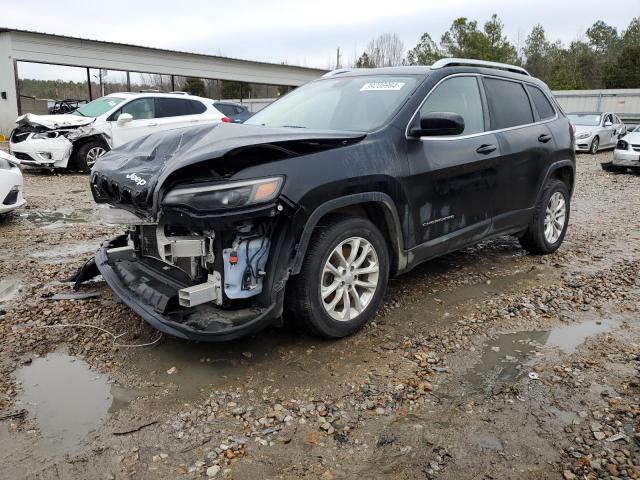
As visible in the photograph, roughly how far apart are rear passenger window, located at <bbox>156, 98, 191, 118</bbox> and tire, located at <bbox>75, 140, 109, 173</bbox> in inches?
56.9

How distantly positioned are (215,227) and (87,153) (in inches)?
371

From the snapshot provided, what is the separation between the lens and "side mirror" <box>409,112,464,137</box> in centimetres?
375

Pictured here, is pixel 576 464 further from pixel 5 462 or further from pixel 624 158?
pixel 624 158

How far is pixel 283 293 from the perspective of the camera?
320 centimetres

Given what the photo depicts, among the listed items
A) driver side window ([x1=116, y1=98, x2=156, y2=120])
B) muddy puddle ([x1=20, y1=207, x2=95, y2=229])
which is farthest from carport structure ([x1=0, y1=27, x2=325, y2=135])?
muddy puddle ([x1=20, y1=207, x2=95, y2=229])

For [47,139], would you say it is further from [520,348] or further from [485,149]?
[520,348]

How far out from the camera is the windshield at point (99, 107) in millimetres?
11617

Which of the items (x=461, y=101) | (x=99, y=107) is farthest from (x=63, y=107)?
(x=461, y=101)

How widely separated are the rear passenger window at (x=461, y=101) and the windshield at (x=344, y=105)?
205 millimetres

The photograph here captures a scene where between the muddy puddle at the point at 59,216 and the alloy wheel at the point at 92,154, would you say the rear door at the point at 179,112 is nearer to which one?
the alloy wheel at the point at 92,154

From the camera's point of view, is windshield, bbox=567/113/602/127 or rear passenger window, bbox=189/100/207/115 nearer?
rear passenger window, bbox=189/100/207/115

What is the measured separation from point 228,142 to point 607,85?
145 feet

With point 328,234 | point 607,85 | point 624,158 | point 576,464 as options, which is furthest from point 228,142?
point 607,85

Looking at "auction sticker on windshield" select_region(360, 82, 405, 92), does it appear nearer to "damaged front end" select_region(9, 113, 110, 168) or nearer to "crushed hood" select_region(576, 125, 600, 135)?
"damaged front end" select_region(9, 113, 110, 168)
